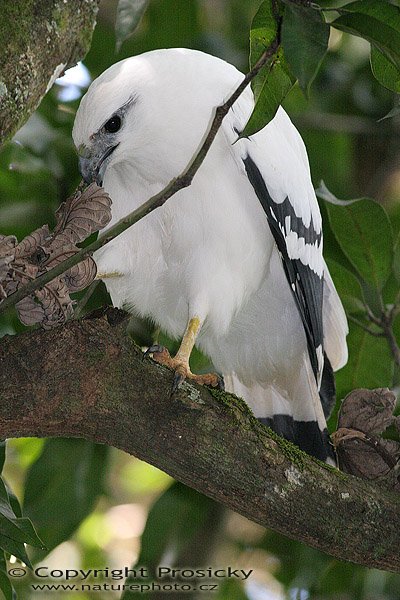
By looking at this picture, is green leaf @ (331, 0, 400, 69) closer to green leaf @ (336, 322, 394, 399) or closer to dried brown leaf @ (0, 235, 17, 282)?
dried brown leaf @ (0, 235, 17, 282)

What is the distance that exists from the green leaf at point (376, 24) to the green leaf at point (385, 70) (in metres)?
0.06

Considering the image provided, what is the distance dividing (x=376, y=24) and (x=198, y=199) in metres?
0.87

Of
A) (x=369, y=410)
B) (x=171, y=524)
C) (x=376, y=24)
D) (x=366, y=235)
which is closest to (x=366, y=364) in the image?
(x=366, y=235)

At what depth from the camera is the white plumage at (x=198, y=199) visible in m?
2.44

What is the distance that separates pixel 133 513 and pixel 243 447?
141 inches

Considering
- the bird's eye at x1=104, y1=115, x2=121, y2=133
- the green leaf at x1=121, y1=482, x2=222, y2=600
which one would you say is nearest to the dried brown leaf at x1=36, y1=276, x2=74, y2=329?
the bird's eye at x1=104, y1=115, x2=121, y2=133

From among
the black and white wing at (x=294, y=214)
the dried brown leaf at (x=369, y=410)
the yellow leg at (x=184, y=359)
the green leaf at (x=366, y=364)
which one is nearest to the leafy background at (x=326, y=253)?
the green leaf at (x=366, y=364)

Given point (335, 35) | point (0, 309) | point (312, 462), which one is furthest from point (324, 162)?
point (0, 309)

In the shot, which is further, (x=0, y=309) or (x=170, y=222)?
(x=170, y=222)

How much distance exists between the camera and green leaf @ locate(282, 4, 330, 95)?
157cm

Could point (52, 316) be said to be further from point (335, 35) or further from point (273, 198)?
point (335, 35)

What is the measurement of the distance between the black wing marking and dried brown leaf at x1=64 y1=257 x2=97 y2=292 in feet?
1.81

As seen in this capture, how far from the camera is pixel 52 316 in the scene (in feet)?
6.68

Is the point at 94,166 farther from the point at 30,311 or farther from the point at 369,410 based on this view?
the point at 369,410
